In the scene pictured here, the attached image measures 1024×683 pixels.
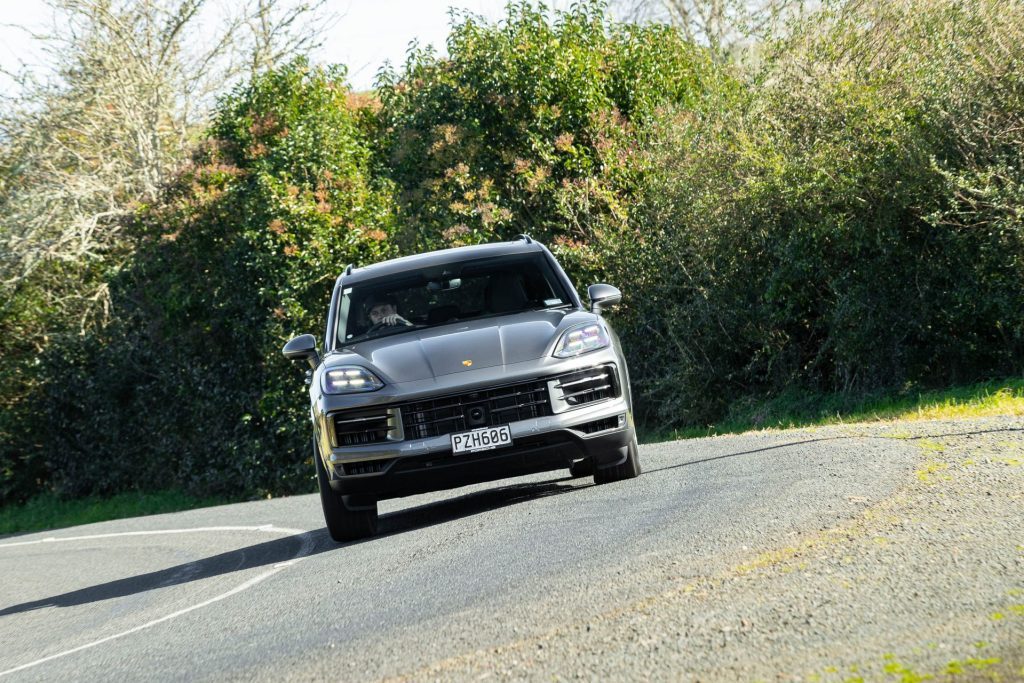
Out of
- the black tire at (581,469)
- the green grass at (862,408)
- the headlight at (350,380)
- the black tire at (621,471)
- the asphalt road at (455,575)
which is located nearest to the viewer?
the asphalt road at (455,575)

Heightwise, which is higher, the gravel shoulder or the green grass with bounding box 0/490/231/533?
the gravel shoulder

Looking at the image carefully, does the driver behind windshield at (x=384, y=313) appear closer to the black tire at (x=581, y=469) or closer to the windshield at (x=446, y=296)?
the windshield at (x=446, y=296)

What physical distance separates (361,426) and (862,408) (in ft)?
25.9

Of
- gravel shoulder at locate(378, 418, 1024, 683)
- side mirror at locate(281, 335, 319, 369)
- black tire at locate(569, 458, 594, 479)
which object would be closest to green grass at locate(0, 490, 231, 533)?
black tire at locate(569, 458, 594, 479)

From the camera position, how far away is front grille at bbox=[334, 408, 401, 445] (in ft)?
26.7

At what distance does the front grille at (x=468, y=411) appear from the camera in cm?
812

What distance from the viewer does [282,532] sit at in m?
11.7

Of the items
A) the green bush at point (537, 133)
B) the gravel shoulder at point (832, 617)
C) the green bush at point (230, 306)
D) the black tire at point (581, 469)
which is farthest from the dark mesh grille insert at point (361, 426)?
the green bush at point (230, 306)

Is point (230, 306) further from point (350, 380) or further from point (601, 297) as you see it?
point (350, 380)

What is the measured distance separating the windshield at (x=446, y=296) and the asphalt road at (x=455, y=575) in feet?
4.68

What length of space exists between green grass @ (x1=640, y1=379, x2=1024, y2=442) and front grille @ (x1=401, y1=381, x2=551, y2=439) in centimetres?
482

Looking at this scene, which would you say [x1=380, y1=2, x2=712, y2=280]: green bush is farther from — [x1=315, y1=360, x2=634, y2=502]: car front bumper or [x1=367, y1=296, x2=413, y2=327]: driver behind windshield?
[x1=315, y1=360, x2=634, y2=502]: car front bumper

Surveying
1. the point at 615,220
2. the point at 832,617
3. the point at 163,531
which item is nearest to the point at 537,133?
the point at 615,220

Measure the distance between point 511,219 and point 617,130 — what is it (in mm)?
2152
